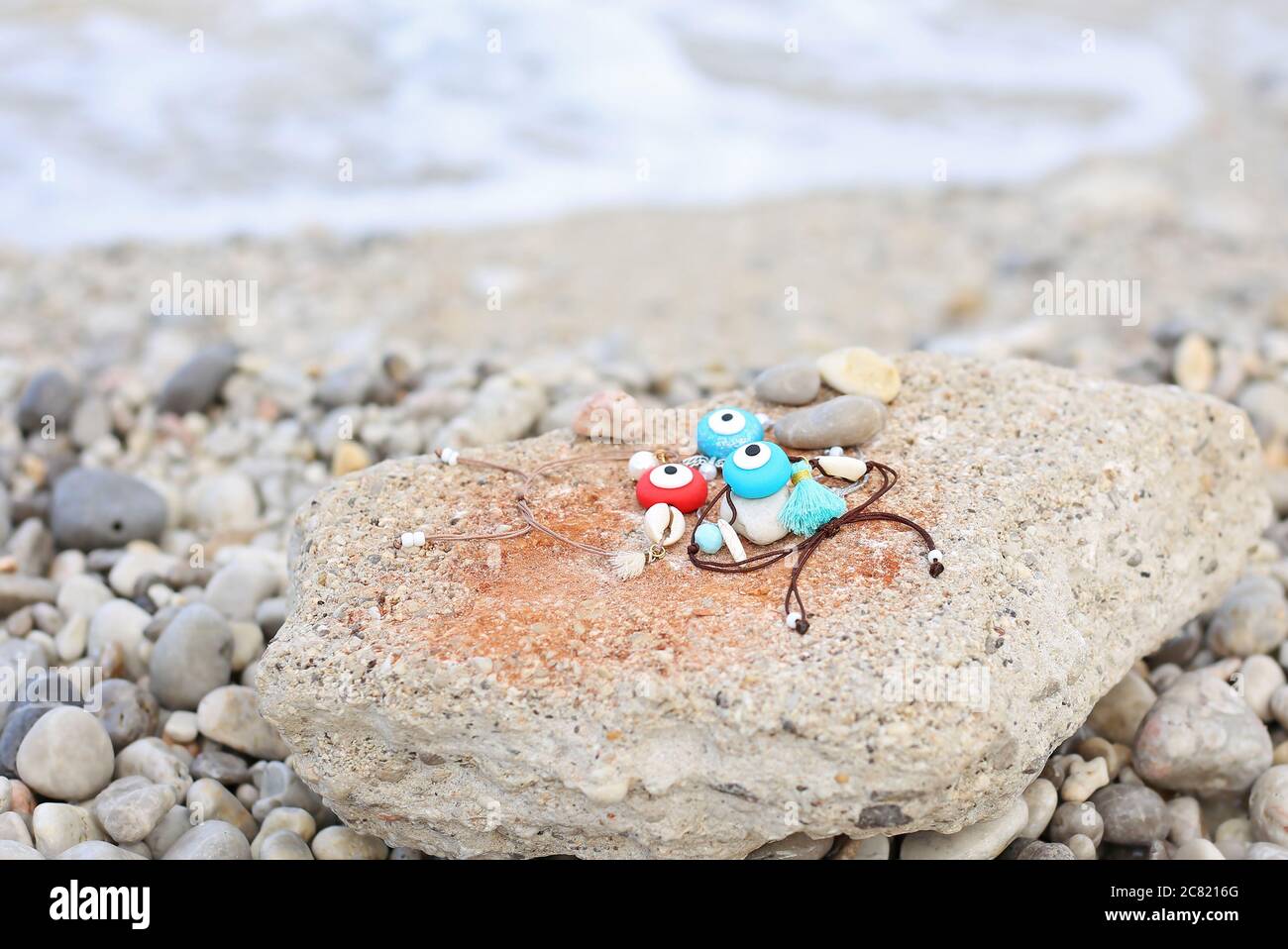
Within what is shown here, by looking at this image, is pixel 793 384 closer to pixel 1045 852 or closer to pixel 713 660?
pixel 713 660

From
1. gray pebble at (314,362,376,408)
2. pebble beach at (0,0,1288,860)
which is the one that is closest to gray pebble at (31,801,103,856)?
pebble beach at (0,0,1288,860)

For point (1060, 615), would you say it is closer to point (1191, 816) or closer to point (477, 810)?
point (1191, 816)

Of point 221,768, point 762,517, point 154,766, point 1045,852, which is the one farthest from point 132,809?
point 1045,852

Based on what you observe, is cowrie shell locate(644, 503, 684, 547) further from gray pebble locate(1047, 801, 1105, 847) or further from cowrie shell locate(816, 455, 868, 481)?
gray pebble locate(1047, 801, 1105, 847)

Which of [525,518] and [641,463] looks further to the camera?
[641,463]

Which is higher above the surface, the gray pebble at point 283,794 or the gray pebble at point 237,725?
the gray pebble at point 237,725

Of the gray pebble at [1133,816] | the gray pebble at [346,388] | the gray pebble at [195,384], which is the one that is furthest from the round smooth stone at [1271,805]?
the gray pebble at [195,384]

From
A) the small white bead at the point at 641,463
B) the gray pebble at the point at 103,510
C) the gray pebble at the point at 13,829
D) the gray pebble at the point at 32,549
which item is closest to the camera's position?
the gray pebble at the point at 13,829

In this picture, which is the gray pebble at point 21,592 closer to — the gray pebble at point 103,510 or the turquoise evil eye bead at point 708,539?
the gray pebble at point 103,510
